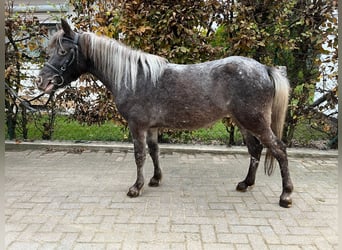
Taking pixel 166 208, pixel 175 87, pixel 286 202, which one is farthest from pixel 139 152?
pixel 286 202

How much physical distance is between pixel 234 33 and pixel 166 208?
126 inches

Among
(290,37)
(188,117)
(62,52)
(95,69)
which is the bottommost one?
(188,117)

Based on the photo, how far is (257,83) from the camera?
9.93ft

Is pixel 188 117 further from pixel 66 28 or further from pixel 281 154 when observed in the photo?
pixel 66 28

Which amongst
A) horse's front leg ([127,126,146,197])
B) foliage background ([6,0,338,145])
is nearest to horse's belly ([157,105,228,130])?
horse's front leg ([127,126,146,197])

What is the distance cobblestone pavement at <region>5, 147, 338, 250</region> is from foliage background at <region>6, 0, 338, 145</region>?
1127 mm

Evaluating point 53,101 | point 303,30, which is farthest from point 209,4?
point 53,101

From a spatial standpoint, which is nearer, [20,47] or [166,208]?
[166,208]

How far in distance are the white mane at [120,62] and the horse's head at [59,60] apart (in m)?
0.18

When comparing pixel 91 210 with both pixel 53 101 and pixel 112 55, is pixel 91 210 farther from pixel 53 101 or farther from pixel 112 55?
pixel 53 101

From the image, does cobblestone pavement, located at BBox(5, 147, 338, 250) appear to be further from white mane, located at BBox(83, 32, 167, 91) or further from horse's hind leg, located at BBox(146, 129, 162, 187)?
white mane, located at BBox(83, 32, 167, 91)

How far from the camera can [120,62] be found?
10.7ft

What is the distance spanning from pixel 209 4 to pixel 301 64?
1.89 m

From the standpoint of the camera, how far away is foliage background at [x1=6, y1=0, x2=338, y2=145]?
4.71 meters
